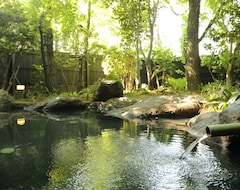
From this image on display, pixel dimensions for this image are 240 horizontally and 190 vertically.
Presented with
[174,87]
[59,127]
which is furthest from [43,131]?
[174,87]

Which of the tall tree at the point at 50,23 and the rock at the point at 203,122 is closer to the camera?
the rock at the point at 203,122

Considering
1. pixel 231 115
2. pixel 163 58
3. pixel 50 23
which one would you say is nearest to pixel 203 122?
pixel 231 115

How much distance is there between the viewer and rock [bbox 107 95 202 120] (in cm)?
675

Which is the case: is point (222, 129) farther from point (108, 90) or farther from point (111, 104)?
point (108, 90)

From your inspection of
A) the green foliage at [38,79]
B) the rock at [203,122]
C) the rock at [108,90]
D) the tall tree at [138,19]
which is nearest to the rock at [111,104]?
the rock at [108,90]

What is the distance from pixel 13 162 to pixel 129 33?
8101 mm

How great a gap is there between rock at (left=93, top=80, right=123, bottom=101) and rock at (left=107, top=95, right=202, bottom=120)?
6.29ft

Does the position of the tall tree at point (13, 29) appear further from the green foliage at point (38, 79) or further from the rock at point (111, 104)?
the rock at point (111, 104)

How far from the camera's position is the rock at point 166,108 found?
22.1 feet

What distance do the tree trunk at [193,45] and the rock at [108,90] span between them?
2588 millimetres

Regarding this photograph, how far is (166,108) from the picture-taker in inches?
271

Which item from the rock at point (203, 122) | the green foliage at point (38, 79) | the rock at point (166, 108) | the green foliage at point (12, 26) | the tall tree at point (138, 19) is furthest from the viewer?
the green foliage at point (38, 79)

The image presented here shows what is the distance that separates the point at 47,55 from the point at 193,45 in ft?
18.9

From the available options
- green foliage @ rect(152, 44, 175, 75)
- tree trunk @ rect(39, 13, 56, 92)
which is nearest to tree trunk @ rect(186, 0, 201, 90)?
green foliage @ rect(152, 44, 175, 75)
